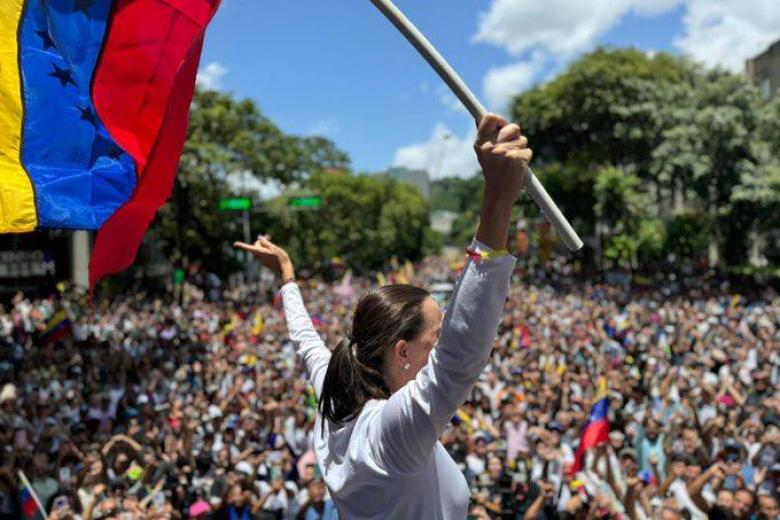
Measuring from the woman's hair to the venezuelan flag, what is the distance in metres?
1.82

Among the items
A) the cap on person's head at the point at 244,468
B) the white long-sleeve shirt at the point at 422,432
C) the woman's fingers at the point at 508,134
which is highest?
the woman's fingers at the point at 508,134

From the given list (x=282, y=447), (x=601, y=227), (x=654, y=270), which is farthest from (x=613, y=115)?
(x=282, y=447)

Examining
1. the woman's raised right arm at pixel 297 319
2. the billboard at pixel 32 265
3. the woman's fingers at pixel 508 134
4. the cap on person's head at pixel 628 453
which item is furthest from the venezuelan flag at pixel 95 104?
the billboard at pixel 32 265

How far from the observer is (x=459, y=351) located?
1385mm

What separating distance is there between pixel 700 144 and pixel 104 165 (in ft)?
87.4

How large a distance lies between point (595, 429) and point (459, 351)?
22.5 feet

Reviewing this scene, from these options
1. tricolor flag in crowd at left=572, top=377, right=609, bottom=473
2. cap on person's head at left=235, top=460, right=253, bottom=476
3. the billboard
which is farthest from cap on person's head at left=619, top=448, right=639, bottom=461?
the billboard

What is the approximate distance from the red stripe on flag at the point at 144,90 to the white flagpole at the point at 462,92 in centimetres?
160

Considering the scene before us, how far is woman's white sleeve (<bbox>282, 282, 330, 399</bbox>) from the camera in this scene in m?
2.43

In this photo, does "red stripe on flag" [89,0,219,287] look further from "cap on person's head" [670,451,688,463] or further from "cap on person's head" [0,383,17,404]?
"cap on person's head" [0,383,17,404]

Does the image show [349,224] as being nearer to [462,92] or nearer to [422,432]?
[462,92]

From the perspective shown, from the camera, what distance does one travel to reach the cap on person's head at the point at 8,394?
10.9 m

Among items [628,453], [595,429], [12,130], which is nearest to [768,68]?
[595,429]

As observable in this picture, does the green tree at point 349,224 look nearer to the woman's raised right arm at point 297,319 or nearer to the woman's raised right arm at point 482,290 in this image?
the woman's raised right arm at point 297,319
